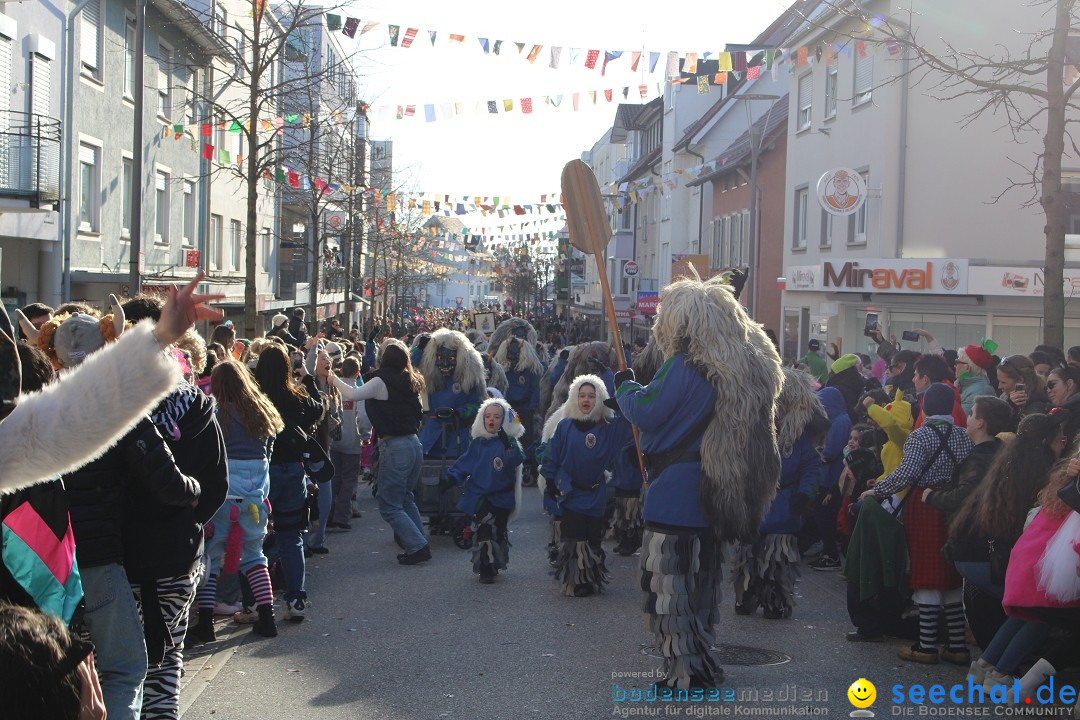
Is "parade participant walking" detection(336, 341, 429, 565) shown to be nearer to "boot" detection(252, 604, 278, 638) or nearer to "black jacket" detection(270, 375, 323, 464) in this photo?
"black jacket" detection(270, 375, 323, 464)

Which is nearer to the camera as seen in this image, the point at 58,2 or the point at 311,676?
the point at 311,676

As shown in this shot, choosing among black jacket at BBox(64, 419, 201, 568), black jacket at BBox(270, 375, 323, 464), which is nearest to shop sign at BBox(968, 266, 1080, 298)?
black jacket at BBox(270, 375, 323, 464)

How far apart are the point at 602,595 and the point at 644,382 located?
193 centimetres

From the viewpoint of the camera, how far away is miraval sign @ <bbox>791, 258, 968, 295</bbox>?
68.1ft

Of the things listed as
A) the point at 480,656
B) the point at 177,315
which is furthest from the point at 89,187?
the point at 177,315

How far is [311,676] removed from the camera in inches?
251

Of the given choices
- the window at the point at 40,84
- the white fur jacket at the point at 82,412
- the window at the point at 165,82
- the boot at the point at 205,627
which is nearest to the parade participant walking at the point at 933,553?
the boot at the point at 205,627

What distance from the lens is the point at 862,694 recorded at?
5781 mm

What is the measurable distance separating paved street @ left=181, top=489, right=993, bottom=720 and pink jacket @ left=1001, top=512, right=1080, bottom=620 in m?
0.81

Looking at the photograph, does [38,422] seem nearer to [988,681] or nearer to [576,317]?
[988,681]

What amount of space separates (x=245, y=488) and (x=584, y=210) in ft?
9.19

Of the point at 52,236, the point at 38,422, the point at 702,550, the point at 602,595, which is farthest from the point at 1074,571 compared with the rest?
the point at 52,236

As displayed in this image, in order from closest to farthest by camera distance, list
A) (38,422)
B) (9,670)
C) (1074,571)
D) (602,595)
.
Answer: (9,670)
(38,422)
(1074,571)
(602,595)

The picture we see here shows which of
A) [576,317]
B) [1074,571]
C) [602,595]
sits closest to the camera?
[1074,571]
